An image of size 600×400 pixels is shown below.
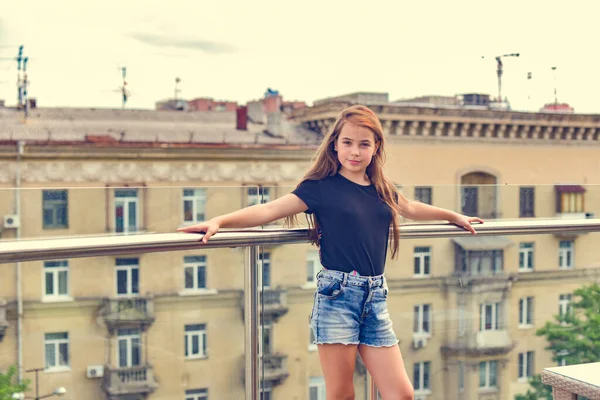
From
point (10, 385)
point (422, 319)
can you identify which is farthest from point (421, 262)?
point (10, 385)

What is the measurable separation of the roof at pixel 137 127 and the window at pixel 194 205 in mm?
35344

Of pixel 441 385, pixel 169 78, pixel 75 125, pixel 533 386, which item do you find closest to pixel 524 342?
pixel 533 386

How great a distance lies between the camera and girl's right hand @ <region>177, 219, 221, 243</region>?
2.54 meters

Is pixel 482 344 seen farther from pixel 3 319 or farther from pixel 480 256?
→ pixel 3 319

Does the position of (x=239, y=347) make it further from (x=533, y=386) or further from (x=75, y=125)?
(x=75, y=125)

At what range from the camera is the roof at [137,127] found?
38844 mm

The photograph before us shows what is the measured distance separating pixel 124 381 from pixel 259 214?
0.59m

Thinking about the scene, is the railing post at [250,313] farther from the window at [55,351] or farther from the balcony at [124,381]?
the window at [55,351]

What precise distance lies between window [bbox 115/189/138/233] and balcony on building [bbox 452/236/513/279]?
3.64 feet

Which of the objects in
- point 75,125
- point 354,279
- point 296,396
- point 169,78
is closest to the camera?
point 354,279

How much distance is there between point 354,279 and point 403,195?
43cm

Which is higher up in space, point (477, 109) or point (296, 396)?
point (477, 109)

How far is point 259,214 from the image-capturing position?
264 cm

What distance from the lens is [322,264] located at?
2.68 meters
